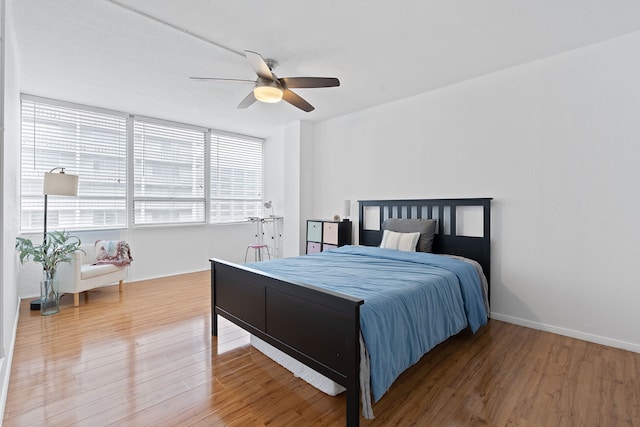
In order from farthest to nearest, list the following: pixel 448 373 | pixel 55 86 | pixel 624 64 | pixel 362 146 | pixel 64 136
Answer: pixel 362 146, pixel 64 136, pixel 55 86, pixel 624 64, pixel 448 373

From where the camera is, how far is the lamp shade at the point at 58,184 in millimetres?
3479

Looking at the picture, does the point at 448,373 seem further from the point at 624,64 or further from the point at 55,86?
the point at 55,86

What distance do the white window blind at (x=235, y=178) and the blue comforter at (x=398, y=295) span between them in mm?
3275

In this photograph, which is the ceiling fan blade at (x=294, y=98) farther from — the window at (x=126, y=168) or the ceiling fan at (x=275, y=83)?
the window at (x=126, y=168)

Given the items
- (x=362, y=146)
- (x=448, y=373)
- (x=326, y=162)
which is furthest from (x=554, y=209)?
(x=326, y=162)

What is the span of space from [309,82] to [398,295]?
193 cm

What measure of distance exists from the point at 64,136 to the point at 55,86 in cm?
78

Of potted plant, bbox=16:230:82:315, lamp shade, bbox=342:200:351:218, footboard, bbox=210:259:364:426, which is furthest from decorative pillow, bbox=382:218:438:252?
potted plant, bbox=16:230:82:315

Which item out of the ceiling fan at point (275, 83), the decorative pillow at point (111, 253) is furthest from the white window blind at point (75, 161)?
the ceiling fan at point (275, 83)

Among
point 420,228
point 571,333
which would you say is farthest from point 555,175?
point 571,333

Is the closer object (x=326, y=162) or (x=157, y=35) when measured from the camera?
(x=157, y=35)

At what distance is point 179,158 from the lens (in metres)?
5.37

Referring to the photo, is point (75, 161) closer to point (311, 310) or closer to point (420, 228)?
point (311, 310)

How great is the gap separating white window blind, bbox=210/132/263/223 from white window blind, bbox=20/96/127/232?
5.02 ft
